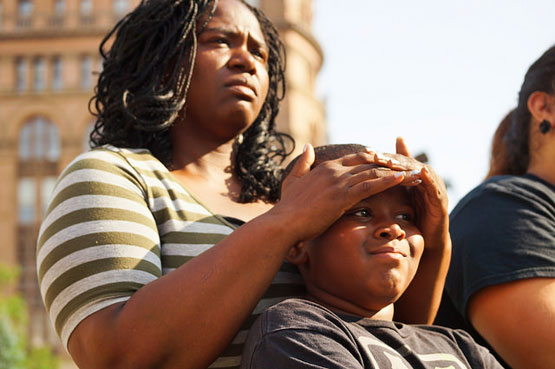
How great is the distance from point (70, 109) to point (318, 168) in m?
36.5

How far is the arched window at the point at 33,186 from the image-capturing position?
115 ft

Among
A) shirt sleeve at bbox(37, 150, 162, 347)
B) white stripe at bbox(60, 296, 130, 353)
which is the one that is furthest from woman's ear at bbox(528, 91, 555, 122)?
white stripe at bbox(60, 296, 130, 353)

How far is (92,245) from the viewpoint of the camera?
195 cm

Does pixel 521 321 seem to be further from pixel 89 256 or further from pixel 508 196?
pixel 89 256

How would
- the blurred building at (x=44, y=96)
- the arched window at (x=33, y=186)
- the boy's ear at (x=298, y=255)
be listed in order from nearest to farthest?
the boy's ear at (x=298, y=255) → the arched window at (x=33, y=186) → the blurred building at (x=44, y=96)

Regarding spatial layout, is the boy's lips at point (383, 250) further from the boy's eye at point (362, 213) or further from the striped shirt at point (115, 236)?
the striped shirt at point (115, 236)

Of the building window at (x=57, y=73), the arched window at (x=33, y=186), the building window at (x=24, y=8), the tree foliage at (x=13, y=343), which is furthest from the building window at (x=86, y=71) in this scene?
the tree foliage at (x=13, y=343)

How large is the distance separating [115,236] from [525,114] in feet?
6.87

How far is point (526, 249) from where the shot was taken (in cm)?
247

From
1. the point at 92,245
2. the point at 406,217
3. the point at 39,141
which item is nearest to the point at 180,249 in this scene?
the point at 92,245

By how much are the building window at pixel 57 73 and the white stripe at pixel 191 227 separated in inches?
1441

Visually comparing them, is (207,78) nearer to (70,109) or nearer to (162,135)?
(162,135)

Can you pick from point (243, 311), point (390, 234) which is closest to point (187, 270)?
point (243, 311)

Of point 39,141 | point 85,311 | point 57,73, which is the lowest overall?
point 39,141
